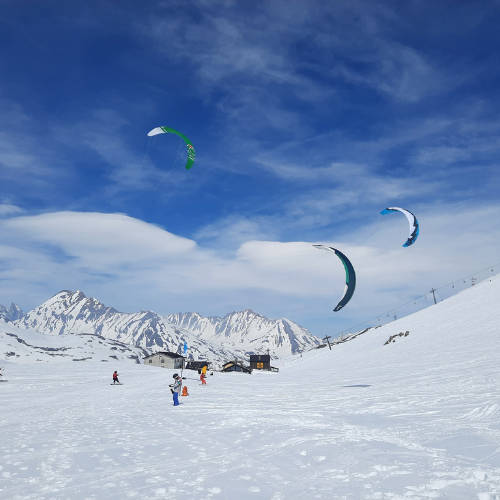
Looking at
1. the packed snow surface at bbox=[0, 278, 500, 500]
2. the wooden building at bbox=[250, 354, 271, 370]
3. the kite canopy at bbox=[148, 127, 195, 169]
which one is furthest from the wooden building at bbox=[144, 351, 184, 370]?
the packed snow surface at bbox=[0, 278, 500, 500]

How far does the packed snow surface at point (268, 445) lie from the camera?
6.41 metres

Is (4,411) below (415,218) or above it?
below

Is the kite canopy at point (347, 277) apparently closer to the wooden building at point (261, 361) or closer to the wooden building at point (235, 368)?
the wooden building at point (235, 368)

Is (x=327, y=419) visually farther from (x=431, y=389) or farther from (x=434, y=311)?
(x=434, y=311)

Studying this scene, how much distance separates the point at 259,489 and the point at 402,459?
3.15 meters

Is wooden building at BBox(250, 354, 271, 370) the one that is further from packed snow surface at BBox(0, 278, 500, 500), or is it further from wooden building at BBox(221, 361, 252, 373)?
packed snow surface at BBox(0, 278, 500, 500)

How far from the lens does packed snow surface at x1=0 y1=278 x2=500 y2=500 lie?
641 cm

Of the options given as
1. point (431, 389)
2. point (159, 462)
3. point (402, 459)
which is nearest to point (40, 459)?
point (159, 462)

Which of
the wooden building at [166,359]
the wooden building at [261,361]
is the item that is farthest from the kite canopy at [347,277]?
the wooden building at [166,359]

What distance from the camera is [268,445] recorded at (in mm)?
9453

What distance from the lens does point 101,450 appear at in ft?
30.6

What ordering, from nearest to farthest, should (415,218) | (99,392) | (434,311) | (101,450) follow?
(101,450), (99,392), (415,218), (434,311)

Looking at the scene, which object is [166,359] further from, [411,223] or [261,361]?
[411,223]

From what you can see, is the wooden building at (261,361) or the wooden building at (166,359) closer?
the wooden building at (261,361)
